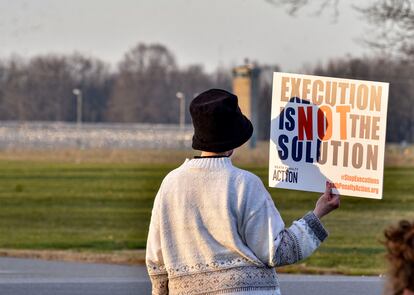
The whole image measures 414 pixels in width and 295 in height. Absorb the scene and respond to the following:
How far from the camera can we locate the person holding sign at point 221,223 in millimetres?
4789

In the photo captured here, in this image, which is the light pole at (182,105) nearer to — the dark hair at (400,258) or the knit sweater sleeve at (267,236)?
the knit sweater sleeve at (267,236)

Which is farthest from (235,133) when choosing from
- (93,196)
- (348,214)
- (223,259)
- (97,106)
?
(97,106)

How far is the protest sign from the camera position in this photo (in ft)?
17.3

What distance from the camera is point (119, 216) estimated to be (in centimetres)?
2311

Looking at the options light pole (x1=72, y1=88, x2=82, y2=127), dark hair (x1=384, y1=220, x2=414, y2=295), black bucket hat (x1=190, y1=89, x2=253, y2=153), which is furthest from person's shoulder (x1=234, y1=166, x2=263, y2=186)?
light pole (x1=72, y1=88, x2=82, y2=127)

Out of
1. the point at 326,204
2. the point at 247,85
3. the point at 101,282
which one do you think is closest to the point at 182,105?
the point at 247,85

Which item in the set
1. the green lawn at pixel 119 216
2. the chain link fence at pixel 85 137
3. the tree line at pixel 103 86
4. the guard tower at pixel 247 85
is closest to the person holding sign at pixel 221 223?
the green lawn at pixel 119 216

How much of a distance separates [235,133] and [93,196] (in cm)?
2531

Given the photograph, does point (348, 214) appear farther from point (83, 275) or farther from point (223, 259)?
point (223, 259)

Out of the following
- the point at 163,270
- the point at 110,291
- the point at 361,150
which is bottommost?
the point at 110,291

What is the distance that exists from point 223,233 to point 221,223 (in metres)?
Result: 0.04

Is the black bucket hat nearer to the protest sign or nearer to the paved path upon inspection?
the protest sign

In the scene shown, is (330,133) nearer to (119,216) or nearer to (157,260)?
(157,260)

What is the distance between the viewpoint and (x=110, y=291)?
11.8 m
